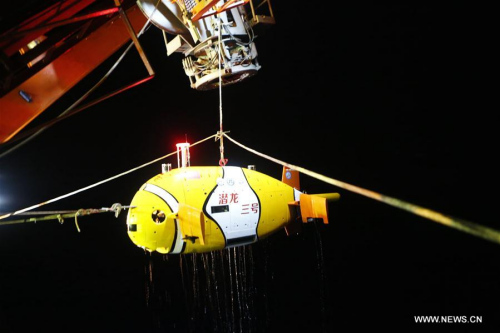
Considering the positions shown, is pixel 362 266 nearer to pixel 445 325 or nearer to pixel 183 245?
pixel 445 325

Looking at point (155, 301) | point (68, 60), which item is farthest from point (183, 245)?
point (155, 301)

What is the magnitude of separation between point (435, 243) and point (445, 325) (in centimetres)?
213

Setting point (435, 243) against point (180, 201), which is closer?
point (180, 201)

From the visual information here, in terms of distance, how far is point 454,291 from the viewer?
30.7 ft

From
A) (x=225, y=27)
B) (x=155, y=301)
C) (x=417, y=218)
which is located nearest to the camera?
(x=225, y=27)

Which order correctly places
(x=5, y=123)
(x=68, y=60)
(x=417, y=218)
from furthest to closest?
(x=417, y=218) → (x=68, y=60) → (x=5, y=123)

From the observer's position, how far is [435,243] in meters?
9.42

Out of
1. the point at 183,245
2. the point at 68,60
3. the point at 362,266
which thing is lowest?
the point at 362,266

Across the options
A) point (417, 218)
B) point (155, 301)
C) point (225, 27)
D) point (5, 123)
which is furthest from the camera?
point (417, 218)

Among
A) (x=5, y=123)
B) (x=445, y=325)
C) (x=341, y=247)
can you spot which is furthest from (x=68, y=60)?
(x=445, y=325)

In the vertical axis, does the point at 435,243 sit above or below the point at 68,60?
below

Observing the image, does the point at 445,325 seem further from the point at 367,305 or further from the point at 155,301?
the point at 155,301

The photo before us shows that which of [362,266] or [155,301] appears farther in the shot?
[362,266]

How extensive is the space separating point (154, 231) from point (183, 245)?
0.37 metres
